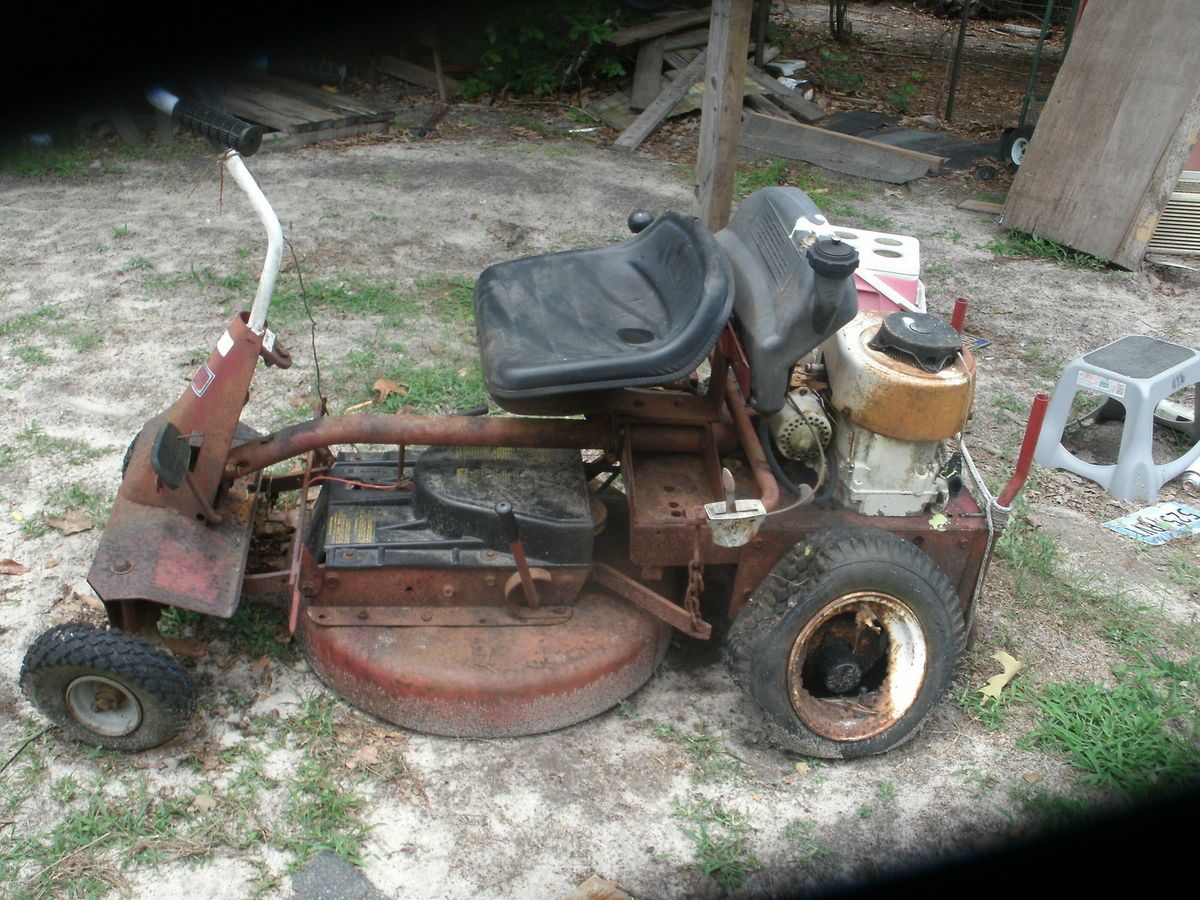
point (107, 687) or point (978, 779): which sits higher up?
point (107, 687)

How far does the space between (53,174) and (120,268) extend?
6.46 ft

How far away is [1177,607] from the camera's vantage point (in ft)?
12.2

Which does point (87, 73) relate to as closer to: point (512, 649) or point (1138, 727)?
point (512, 649)

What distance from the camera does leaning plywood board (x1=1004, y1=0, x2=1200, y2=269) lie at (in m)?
6.25

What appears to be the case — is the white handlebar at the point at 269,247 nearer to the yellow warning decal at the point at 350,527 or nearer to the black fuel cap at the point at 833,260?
the yellow warning decal at the point at 350,527

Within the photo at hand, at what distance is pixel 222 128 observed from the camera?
2.55 m

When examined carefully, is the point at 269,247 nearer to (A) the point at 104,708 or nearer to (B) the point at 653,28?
(A) the point at 104,708

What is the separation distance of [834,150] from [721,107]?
3552mm

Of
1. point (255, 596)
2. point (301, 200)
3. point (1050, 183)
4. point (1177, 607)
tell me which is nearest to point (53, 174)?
point (301, 200)

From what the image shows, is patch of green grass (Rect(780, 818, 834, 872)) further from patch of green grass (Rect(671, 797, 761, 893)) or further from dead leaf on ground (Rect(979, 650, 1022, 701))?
dead leaf on ground (Rect(979, 650, 1022, 701))

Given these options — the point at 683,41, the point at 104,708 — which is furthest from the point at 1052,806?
the point at 683,41

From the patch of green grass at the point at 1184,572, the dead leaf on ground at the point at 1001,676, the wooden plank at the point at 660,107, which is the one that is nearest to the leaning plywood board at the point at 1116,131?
the wooden plank at the point at 660,107

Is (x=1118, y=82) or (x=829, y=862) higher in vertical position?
(x=1118, y=82)

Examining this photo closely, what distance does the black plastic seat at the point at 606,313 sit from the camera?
2.72 meters
